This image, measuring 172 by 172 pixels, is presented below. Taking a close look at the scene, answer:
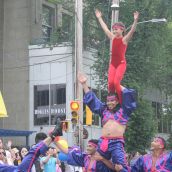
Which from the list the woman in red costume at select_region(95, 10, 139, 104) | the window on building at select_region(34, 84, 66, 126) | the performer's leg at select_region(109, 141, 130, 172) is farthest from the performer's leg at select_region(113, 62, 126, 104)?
the window on building at select_region(34, 84, 66, 126)

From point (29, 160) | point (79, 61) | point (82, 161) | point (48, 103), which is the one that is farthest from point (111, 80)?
point (48, 103)

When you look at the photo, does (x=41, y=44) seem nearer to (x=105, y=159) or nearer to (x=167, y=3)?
(x=167, y=3)

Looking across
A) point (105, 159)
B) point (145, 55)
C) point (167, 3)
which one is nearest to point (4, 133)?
point (145, 55)

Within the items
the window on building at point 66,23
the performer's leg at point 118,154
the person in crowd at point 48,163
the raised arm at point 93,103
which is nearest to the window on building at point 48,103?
the window on building at point 66,23

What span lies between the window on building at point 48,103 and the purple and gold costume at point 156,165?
17954 mm

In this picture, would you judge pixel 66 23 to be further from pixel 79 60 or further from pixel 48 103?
pixel 79 60

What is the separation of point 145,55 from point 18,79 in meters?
7.21

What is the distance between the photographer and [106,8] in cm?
2597

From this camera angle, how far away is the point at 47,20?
1259 inches

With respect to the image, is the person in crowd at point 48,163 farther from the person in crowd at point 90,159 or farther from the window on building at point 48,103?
the window on building at point 48,103

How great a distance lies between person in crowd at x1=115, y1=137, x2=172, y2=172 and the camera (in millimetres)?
9383

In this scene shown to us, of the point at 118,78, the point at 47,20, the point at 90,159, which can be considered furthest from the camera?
the point at 47,20

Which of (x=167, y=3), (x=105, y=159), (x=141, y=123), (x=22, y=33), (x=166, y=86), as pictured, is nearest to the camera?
(x=105, y=159)

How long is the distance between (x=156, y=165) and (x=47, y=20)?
23.4 m
